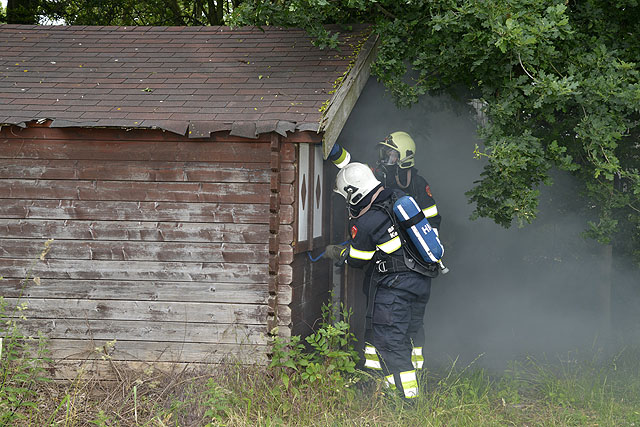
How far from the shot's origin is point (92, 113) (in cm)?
579

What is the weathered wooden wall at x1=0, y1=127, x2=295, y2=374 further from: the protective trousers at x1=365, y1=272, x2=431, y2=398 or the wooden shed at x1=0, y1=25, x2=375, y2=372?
the protective trousers at x1=365, y1=272, x2=431, y2=398

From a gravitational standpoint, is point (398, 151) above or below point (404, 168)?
above

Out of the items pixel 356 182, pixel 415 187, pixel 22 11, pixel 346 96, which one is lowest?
pixel 415 187

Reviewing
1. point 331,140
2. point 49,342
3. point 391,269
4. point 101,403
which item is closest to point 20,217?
point 49,342

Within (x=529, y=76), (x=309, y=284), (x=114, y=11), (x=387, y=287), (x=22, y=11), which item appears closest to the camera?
(x=529, y=76)

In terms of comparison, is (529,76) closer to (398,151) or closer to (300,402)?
(398,151)

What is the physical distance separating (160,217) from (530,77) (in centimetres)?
353

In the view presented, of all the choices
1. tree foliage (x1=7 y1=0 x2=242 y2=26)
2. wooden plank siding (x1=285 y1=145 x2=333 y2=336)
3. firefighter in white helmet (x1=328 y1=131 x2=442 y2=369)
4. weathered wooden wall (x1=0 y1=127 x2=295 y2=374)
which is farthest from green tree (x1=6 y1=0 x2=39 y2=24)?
firefighter in white helmet (x1=328 y1=131 x2=442 y2=369)

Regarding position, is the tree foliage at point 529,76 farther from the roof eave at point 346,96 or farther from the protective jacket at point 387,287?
the protective jacket at point 387,287

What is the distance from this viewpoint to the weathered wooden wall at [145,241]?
5688 mm

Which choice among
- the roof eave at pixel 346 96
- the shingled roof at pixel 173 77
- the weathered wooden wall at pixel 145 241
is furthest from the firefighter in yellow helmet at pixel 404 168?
the weathered wooden wall at pixel 145 241

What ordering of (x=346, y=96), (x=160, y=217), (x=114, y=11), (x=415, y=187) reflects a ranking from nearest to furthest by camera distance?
(x=160, y=217)
(x=346, y=96)
(x=415, y=187)
(x=114, y=11)

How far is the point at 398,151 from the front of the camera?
6.43 m

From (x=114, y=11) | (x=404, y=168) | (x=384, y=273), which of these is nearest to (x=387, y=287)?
(x=384, y=273)
